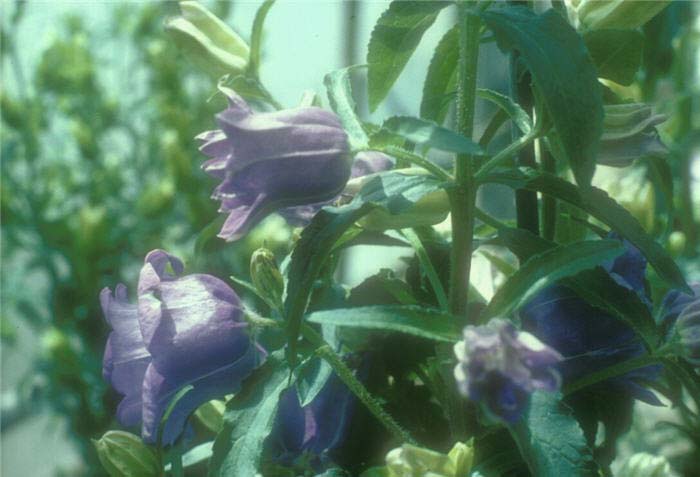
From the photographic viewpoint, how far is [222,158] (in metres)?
0.28

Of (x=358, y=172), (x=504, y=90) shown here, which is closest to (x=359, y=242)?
(x=358, y=172)

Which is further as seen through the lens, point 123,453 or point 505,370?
point 123,453

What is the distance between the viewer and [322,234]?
0.83ft

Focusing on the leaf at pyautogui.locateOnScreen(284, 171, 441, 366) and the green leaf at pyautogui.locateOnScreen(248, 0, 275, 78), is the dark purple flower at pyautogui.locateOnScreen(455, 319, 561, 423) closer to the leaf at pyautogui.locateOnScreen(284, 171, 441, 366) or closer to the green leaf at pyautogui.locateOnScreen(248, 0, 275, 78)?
the leaf at pyautogui.locateOnScreen(284, 171, 441, 366)

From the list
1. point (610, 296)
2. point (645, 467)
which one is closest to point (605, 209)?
point (610, 296)

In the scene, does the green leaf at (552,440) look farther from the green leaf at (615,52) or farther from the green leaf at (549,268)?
the green leaf at (615,52)

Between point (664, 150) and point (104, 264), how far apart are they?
48.9 inches

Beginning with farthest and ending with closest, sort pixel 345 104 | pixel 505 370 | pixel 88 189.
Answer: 1. pixel 88 189
2. pixel 345 104
3. pixel 505 370

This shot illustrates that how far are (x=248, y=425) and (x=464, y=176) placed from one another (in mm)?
112

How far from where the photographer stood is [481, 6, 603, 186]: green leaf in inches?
9.2

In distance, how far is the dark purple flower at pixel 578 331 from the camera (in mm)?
291

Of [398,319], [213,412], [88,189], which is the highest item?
[398,319]

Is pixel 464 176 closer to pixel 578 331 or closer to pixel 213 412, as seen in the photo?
pixel 578 331

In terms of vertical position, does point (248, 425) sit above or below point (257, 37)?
below
